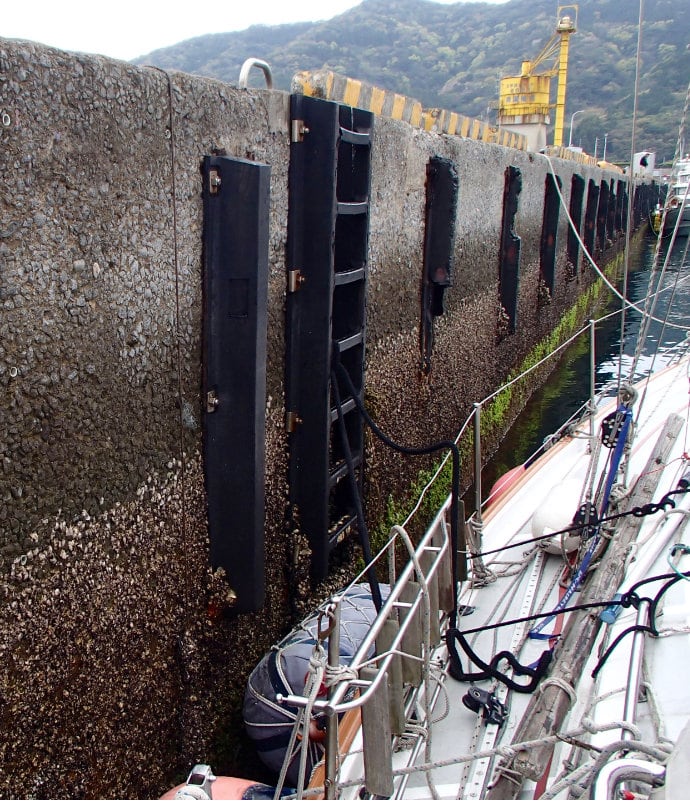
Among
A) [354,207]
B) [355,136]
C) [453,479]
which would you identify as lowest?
[453,479]

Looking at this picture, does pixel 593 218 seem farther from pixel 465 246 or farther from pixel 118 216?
pixel 118 216

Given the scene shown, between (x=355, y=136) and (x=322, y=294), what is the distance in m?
1.06

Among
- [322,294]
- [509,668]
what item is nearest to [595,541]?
[509,668]

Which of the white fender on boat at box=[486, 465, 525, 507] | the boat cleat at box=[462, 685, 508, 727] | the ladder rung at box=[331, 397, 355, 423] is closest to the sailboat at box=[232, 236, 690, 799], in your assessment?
the boat cleat at box=[462, 685, 508, 727]

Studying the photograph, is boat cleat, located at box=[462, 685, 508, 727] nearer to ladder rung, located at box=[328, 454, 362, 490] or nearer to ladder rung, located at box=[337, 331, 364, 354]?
ladder rung, located at box=[328, 454, 362, 490]

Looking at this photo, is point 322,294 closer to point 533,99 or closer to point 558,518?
point 558,518

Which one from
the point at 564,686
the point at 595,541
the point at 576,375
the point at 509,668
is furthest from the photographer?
the point at 576,375

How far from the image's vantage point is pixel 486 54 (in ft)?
412

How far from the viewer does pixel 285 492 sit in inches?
194

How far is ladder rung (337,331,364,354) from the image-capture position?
5102 mm

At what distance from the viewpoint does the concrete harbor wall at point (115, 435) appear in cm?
286

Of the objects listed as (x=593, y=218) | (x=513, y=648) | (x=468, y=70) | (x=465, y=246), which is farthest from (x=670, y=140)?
(x=513, y=648)

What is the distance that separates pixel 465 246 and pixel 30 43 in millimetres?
6328

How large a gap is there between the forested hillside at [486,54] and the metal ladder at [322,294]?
90.0m
